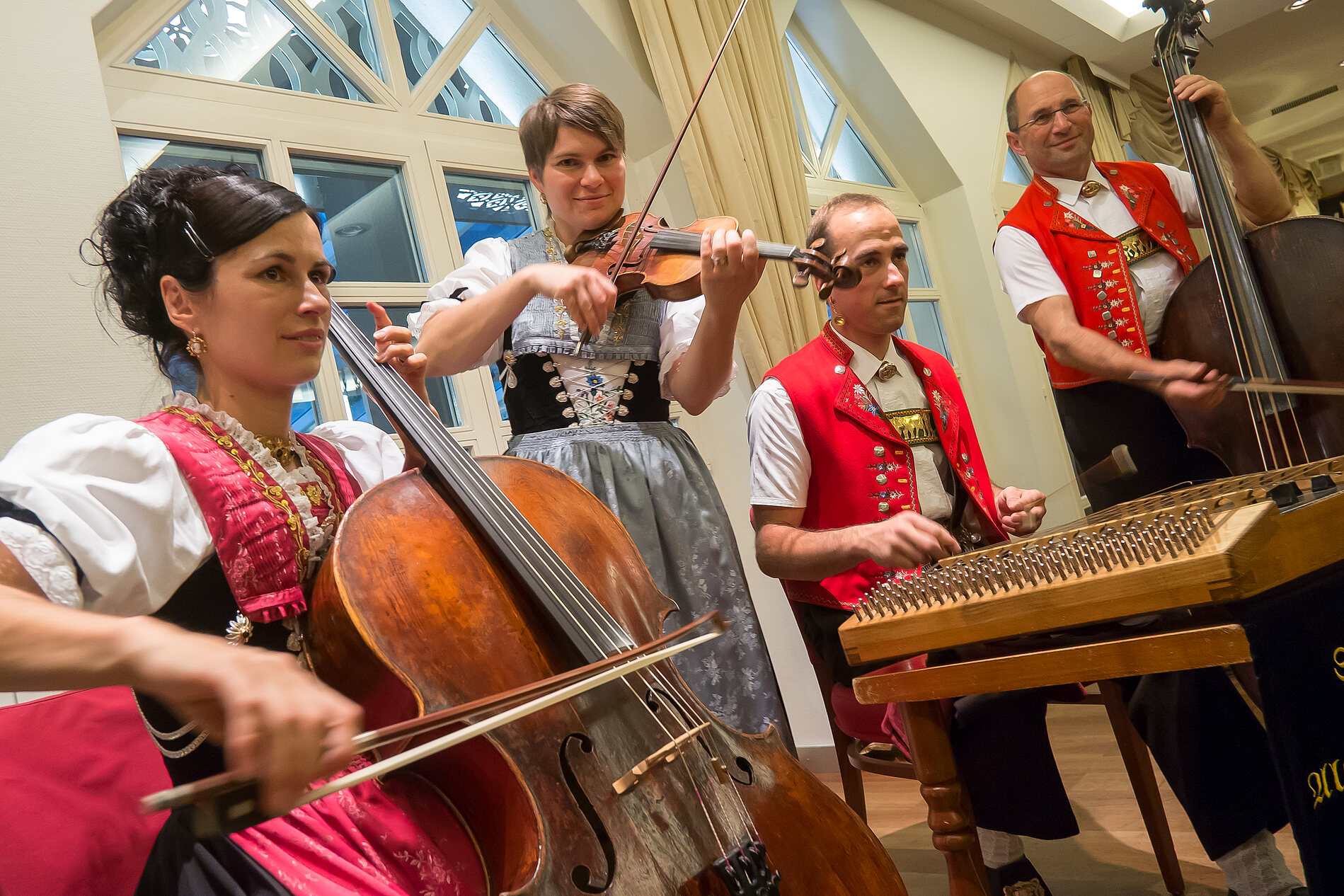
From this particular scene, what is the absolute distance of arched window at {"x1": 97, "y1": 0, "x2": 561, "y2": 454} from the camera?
226 centimetres

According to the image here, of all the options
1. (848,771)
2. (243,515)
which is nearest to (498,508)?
(243,515)

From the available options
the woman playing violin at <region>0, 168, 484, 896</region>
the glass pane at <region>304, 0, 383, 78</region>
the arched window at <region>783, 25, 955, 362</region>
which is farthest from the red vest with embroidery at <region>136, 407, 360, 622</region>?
the arched window at <region>783, 25, 955, 362</region>

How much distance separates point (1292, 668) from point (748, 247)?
86cm

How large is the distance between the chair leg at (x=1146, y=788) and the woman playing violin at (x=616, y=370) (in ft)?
1.98

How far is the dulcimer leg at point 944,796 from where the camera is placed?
1.04 meters

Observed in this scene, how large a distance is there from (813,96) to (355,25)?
8.53 ft

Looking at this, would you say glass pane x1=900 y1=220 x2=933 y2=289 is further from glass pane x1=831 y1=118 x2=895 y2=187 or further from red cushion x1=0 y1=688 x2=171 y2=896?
red cushion x1=0 y1=688 x2=171 y2=896

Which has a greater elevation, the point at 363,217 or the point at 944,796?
the point at 363,217

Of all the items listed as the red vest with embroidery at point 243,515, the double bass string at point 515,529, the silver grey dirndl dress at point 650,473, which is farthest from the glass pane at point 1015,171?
the red vest with embroidery at point 243,515

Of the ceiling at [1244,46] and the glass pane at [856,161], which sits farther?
the ceiling at [1244,46]

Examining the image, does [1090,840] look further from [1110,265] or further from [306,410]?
[306,410]

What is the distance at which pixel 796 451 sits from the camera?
1625 millimetres

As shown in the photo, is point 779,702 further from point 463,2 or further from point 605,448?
point 463,2

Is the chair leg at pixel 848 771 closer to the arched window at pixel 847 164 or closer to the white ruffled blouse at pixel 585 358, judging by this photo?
the white ruffled blouse at pixel 585 358
